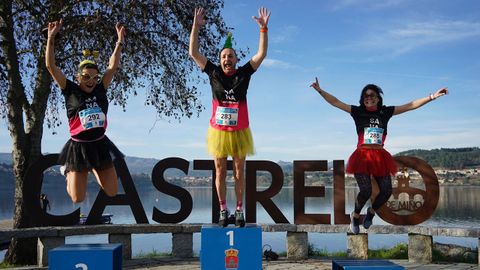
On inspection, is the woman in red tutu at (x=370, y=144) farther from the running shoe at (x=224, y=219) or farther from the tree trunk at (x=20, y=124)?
the tree trunk at (x=20, y=124)

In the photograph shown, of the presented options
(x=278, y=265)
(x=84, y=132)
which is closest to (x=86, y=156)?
(x=84, y=132)

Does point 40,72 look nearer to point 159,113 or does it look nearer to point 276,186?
point 159,113

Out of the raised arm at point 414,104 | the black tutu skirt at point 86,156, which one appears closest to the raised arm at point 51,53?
the black tutu skirt at point 86,156

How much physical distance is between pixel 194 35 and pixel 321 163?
4.09m

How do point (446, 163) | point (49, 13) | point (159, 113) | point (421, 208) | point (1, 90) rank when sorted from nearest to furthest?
point (421, 208) → point (49, 13) → point (1, 90) → point (159, 113) → point (446, 163)

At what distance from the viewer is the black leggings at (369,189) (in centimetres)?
632

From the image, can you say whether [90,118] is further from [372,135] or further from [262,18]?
[372,135]

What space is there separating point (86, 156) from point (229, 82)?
6.11 feet

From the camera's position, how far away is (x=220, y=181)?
18.5 feet

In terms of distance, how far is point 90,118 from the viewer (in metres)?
5.31

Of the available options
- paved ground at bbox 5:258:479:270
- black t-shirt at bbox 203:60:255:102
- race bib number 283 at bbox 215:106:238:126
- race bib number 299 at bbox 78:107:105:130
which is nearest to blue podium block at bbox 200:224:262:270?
race bib number 283 at bbox 215:106:238:126

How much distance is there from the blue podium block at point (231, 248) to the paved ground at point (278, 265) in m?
2.66

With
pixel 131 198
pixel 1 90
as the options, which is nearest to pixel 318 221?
pixel 131 198

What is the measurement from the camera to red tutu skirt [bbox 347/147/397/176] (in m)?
6.39
